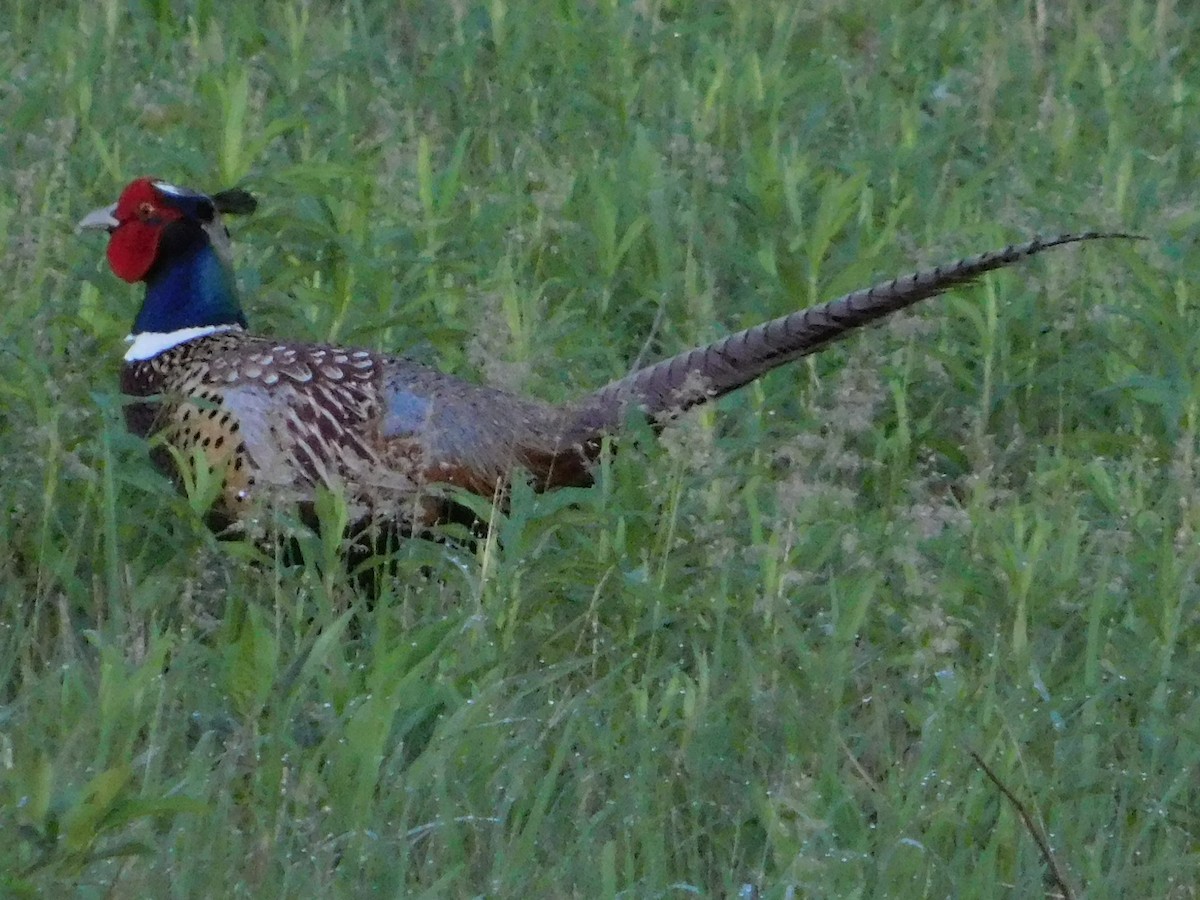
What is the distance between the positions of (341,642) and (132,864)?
3.02 ft

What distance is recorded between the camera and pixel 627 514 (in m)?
3.88

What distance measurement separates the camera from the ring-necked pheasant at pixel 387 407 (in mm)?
4098

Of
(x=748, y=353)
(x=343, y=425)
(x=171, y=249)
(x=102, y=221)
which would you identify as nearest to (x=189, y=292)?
(x=171, y=249)

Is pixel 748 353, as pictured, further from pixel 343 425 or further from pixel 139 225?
pixel 139 225

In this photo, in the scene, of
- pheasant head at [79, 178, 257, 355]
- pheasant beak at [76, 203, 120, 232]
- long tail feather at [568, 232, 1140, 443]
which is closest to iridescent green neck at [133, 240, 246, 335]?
pheasant head at [79, 178, 257, 355]

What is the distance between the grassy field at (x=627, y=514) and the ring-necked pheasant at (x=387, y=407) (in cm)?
10

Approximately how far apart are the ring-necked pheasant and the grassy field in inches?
4.0

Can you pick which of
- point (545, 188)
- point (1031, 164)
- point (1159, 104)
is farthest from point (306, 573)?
point (1159, 104)

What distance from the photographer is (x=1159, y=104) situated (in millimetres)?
6488

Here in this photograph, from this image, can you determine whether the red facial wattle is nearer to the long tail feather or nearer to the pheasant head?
the pheasant head

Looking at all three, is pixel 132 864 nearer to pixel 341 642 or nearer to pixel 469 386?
pixel 341 642

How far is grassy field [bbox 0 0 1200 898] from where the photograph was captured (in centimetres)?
306

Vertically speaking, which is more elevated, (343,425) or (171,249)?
(171,249)

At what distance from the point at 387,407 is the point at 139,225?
705 millimetres
